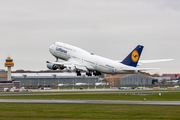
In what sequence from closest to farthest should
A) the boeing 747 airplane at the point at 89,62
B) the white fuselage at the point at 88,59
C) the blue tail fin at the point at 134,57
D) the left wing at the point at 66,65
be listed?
the blue tail fin at the point at 134,57
the boeing 747 airplane at the point at 89,62
the white fuselage at the point at 88,59
the left wing at the point at 66,65

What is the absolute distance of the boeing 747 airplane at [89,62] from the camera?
253ft

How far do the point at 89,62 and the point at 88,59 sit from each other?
825mm

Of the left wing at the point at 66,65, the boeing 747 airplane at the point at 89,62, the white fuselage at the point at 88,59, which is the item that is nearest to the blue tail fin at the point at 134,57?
the boeing 747 airplane at the point at 89,62

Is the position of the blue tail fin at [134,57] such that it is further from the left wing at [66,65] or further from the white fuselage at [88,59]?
the left wing at [66,65]

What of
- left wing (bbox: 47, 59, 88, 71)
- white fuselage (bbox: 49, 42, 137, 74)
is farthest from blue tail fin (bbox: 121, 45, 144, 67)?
left wing (bbox: 47, 59, 88, 71)

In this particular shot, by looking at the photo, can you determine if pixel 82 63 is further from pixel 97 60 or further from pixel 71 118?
pixel 71 118

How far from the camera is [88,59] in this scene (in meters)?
82.6

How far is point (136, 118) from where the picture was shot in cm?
3919

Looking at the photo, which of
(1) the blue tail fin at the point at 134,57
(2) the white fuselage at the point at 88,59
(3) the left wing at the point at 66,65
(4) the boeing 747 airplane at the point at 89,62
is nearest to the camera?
(1) the blue tail fin at the point at 134,57

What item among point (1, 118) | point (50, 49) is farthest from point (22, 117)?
point (50, 49)

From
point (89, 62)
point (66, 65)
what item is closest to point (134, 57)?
point (89, 62)

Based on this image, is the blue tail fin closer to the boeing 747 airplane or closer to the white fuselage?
the boeing 747 airplane

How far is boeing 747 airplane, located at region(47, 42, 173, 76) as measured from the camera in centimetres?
7712

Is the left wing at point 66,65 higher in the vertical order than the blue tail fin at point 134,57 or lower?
lower
